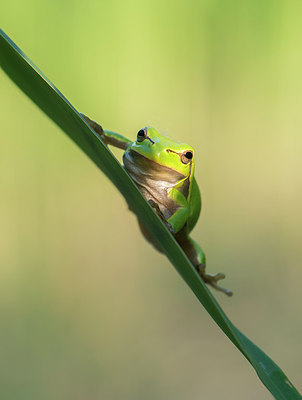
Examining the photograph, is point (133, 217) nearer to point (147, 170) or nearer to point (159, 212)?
point (147, 170)

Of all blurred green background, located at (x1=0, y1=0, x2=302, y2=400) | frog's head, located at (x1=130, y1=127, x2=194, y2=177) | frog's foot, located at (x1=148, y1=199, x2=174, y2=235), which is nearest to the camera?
frog's foot, located at (x1=148, y1=199, x2=174, y2=235)

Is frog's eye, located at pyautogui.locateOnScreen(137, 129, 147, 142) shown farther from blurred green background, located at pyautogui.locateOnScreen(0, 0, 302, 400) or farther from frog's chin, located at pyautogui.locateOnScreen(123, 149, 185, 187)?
blurred green background, located at pyautogui.locateOnScreen(0, 0, 302, 400)

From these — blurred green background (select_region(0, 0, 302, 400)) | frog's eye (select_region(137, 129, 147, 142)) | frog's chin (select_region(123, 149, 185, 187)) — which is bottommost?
blurred green background (select_region(0, 0, 302, 400))

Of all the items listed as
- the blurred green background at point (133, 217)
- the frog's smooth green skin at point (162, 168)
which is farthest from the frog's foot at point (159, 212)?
the blurred green background at point (133, 217)

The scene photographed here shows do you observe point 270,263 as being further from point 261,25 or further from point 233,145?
point 261,25

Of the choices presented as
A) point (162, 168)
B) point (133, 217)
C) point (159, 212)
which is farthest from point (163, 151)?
point (133, 217)

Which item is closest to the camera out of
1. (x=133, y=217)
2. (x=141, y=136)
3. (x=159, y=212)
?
(x=159, y=212)

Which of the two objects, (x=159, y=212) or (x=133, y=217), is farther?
(x=133, y=217)

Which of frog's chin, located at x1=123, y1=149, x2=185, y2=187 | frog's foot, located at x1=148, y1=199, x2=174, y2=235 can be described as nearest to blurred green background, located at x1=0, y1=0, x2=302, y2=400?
frog's chin, located at x1=123, y1=149, x2=185, y2=187

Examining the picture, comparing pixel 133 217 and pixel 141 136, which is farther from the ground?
pixel 141 136

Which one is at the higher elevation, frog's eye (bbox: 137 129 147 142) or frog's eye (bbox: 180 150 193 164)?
frog's eye (bbox: 137 129 147 142)
